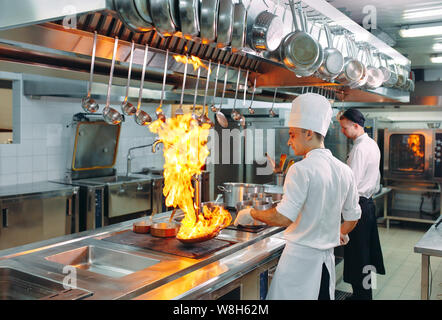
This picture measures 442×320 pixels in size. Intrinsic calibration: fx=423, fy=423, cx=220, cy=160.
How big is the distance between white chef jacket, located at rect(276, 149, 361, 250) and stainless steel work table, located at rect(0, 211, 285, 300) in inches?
10.7

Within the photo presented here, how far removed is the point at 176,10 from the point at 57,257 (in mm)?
1390

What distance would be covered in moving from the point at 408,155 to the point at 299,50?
5.81m

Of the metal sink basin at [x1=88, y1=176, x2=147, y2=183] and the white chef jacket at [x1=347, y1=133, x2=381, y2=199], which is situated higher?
the white chef jacket at [x1=347, y1=133, x2=381, y2=199]

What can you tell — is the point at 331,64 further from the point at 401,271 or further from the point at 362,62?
the point at 401,271

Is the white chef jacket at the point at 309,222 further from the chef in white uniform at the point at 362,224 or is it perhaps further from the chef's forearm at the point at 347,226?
the chef in white uniform at the point at 362,224

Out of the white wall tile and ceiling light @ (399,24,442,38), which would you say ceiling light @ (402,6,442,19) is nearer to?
ceiling light @ (399,24,442,38)

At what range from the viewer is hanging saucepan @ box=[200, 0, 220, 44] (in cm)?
184

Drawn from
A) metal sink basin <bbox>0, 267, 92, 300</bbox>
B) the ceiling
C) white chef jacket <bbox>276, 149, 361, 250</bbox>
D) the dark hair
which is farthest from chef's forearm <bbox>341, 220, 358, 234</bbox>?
the ceiling

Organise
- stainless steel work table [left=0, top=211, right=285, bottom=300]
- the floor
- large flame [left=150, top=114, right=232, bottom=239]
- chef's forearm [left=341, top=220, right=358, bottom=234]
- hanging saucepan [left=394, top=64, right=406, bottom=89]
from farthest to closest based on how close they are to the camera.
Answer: hanging saucepan [left=394, top=64, right=406, bottom=89]
the floor
chef's forearm [left=341, top=220, right=358, bottom=234]
large flame [left=150, top=114, right=232, bottom=239]
stainless steel work table [left=0, top=211, right=285, bottom=300]

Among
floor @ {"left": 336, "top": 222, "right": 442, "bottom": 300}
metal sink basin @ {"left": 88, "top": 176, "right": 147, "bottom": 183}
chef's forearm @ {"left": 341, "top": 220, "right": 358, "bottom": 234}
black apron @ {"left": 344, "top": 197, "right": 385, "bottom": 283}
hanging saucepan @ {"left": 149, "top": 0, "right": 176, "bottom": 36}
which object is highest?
hanging saucepan @ {"left": 149, "top": 0, "right": 176, "bottom": 36}

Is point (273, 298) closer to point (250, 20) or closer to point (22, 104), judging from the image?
point (250, 20)

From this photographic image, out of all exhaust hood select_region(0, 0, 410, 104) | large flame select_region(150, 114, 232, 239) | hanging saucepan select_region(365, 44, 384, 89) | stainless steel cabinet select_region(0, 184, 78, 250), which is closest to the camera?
exhaust hood select_region(0, 0, 410, 104)
